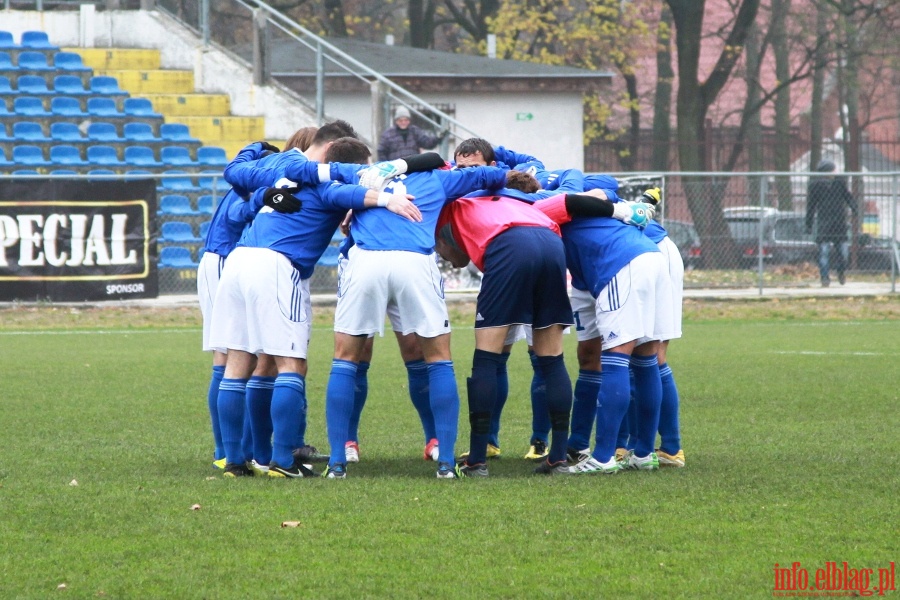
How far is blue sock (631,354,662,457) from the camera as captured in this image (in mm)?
7195

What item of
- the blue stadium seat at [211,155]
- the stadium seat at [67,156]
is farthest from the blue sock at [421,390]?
the blue stadium seat at [211,155]

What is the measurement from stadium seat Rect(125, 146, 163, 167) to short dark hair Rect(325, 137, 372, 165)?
50.5 ft

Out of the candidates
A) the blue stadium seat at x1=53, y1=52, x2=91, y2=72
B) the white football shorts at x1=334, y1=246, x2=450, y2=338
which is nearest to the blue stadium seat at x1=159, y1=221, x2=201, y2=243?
the blue stadium seat at x1=53, y1=52, x2=91, y2=72

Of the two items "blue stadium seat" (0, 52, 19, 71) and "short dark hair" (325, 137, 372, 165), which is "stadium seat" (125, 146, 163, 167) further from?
"short dark hair" (325, 137, 372, 165)

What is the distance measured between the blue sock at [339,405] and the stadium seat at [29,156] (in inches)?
628

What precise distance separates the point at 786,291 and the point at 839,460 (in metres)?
14.2

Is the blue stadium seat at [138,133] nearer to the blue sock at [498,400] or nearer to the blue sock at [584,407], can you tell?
the blue sock at [498,400]

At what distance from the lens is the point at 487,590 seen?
15.1 ft

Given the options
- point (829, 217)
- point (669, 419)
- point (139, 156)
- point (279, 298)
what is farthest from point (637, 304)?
point (139, 156)

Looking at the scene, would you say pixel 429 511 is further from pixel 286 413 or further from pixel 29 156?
pixel 29 156

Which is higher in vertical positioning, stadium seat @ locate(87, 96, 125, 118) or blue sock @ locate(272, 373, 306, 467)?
stadium seat @ locate(87, 96, 125, 118)

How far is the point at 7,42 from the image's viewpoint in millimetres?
24312

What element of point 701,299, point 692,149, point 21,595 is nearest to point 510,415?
point 21,595

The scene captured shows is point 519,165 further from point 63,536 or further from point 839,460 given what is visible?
point 63,536
